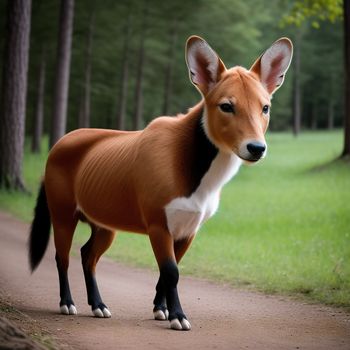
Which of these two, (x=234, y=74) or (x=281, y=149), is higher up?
(x=234, y=74)

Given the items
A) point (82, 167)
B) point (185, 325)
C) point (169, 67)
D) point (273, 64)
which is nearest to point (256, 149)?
point (273, 64)

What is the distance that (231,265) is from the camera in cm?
1191

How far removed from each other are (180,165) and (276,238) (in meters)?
8.89

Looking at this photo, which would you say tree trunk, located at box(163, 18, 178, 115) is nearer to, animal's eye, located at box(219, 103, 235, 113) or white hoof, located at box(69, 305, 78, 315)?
white hoof, located at box(69, 305, 78, 315)

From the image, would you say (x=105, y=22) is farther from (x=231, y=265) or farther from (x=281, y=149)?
(x=231, y=265)

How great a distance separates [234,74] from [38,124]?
3078 cm

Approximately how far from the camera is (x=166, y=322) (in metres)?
6.77

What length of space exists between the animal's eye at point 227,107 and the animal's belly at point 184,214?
82 centimetres

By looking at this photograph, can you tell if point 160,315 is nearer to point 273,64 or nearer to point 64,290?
point 64,290

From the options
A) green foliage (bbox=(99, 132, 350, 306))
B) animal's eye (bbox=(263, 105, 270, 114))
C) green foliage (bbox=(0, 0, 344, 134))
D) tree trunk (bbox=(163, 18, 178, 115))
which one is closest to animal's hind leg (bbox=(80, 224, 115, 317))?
animal's eye (bbox=(263, 105, 270, 114))

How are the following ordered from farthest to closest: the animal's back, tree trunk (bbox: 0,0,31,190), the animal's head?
1. tree trunk (bbox: 0,0,31,190)
2. the animal's back
3. the animal's head

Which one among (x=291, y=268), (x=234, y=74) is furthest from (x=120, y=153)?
(x=291, y=268)

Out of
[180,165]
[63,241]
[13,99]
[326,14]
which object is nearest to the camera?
[180,165]

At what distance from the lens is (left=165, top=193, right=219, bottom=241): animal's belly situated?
6.27 metres
